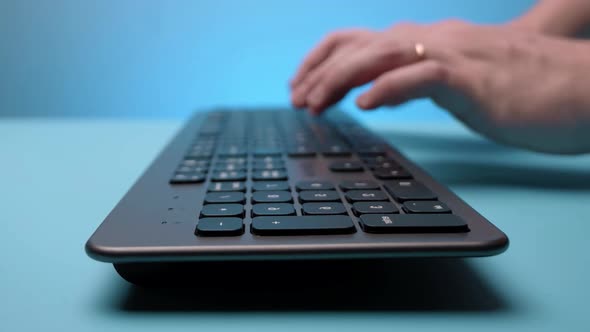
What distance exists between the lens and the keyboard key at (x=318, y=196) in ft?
0.86

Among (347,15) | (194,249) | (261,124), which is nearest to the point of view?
(194,249)

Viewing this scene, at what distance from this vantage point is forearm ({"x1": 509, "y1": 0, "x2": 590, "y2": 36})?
644 millimetres

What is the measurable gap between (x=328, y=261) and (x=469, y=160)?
0.98ft

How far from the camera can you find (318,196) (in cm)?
27

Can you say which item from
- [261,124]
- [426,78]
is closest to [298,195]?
[426,78]

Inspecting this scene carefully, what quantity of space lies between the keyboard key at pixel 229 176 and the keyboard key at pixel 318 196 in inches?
2.2

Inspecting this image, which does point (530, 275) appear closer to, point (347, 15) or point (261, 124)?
point (261, 124)

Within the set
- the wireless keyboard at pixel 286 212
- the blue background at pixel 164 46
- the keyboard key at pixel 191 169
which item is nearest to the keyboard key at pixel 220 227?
the wireless keyboard at pixel 286 212

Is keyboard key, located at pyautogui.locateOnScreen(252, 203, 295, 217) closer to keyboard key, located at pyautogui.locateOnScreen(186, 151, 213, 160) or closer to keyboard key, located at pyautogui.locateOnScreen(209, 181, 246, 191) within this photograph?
keyboard key, located at pyautogui.locateOnScreen(209, 181, 246, 191)

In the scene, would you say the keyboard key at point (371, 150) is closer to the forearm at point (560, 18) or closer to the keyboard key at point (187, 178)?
the keyboard key at point (187, 178)

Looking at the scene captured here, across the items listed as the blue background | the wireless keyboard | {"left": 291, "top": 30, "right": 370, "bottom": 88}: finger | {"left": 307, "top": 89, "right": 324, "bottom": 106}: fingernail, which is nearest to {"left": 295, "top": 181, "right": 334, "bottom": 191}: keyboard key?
the wireless keyboard

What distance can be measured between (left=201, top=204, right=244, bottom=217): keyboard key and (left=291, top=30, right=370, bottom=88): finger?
45 centimetres

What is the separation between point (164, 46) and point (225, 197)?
3.39ft

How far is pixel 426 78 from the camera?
41 centimetres
